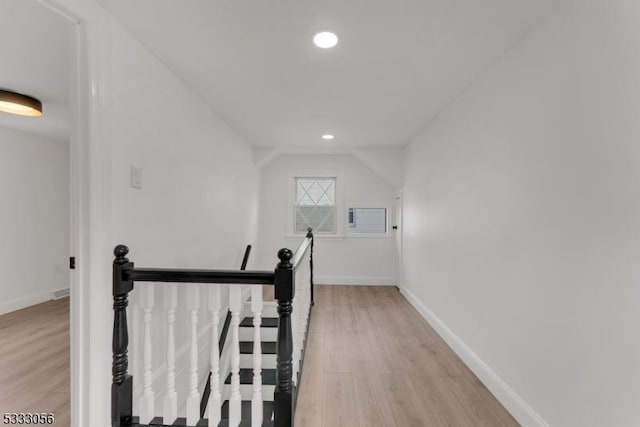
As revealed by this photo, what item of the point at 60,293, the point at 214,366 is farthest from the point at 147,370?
the point at 60,293

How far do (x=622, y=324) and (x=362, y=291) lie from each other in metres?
3.72

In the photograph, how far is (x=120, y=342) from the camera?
152 cm

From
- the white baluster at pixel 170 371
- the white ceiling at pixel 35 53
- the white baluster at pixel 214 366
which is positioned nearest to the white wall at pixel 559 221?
the white baluster at pixel 214 366

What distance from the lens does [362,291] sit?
4.77 meters

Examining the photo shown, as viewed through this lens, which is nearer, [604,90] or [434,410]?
[604,90]

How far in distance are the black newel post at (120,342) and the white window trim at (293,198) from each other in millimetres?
3687

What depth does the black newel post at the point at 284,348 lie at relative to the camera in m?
1.40

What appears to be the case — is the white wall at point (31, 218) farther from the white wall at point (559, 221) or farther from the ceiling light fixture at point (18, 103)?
the white wall at point (559, 221)

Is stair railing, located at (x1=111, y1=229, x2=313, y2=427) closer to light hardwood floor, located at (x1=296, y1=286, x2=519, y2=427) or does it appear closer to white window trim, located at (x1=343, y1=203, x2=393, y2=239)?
light hardwood floor, located at (x1=296, y1=286, x2=519, y2=427)

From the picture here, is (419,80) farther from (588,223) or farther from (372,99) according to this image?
(588,223)

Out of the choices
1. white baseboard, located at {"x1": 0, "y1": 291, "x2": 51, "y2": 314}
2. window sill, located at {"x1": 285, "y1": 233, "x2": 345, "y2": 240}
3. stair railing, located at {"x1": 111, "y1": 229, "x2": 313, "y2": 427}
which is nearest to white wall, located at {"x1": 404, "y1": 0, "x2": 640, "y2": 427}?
stair railing, located at {"x1": 111, "y1": 229, "x2": 313, "y2": 427}

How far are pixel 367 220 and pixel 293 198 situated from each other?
135 centimetres

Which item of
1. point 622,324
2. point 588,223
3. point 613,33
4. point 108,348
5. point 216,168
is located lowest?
point 108,348

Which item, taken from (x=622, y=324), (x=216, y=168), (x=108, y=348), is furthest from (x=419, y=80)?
(x=108, y=348)
